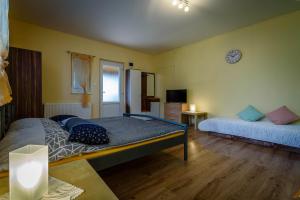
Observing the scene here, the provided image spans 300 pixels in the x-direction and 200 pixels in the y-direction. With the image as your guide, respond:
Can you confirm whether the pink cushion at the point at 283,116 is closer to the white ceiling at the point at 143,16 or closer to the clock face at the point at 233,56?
the clock face at the point at 233,56

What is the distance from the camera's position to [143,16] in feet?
10.3

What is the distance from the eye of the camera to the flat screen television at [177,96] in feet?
16.3

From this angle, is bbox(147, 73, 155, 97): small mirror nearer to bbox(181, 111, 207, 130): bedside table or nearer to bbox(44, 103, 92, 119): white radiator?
bbox(181, 111, 207, 130): bedside table

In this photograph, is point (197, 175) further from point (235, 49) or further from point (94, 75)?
point (94, 75)

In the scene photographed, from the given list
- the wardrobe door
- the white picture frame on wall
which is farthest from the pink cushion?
the wardrobe door

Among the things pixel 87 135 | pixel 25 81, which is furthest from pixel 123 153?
pixel 25 81

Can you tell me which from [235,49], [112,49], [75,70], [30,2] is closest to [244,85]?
[235,49]

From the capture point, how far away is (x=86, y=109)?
13.8ft

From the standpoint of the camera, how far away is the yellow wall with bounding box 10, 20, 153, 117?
3.39 meters

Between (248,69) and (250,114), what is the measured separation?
1109 millimetres

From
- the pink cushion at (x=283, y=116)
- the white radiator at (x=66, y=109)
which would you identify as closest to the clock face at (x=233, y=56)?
the pink cushion at (x=283, y=116)

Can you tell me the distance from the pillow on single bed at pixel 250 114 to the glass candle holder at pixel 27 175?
3.99 m

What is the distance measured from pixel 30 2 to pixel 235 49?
4.53 m

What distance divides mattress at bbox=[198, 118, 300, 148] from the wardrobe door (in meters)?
3.89
